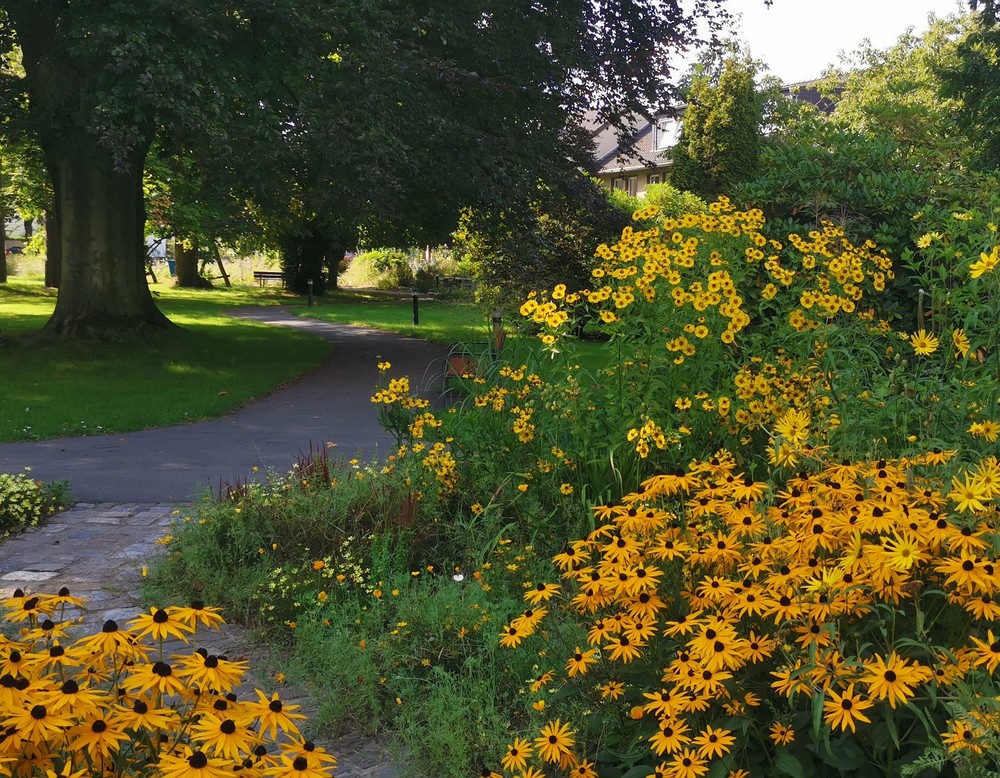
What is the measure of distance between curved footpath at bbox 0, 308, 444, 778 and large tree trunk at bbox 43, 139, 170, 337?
3619mm

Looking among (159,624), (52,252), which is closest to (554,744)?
(159,624)

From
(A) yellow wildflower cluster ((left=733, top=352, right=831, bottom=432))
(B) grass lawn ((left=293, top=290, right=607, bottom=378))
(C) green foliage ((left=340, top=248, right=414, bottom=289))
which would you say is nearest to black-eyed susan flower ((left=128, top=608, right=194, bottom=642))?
(A) yellow wildflower cluster ((left=733, top=352, right=831, bottom=432))

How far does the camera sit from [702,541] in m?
2.88

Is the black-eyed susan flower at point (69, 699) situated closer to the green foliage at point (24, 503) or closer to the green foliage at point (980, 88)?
the green foliage at point (24, 503)

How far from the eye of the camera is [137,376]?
1279 cm

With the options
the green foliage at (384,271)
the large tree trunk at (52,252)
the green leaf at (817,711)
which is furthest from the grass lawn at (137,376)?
the green foliage at (384,271)

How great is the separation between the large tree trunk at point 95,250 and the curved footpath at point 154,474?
362 centimetres

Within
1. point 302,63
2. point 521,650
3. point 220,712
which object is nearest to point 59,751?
point 220,712

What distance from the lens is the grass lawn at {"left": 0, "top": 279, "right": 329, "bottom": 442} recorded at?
9914 millimetres

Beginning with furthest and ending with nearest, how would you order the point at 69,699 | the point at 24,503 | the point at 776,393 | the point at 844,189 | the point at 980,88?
1. the point at 980,88
2. the point at 844,189
3. the point at 24,503
4. the point at 776,393
5. the point at 69,699

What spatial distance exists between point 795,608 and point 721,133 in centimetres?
2640

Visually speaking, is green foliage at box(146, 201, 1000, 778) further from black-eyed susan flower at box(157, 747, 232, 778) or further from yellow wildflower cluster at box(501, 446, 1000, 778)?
black-eyed susan flower at box(157, 747, 232, 778)

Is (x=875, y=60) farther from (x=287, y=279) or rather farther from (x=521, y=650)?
(x=521, y=650)

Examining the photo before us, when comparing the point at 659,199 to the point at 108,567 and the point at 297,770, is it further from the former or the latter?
the point at 297,770
